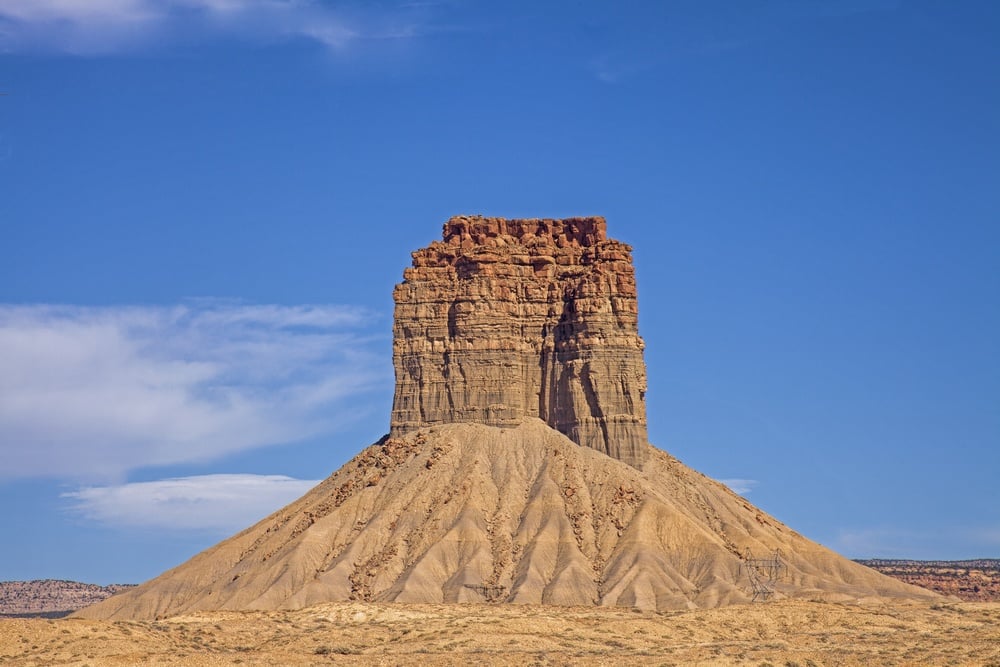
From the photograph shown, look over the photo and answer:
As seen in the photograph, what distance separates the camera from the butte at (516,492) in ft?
523

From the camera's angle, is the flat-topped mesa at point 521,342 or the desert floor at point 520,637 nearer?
the desert floor at point 520,637

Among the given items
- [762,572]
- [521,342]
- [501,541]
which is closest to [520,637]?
[501,541]

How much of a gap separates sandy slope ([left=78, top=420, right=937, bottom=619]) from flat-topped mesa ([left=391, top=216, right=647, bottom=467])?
375cm

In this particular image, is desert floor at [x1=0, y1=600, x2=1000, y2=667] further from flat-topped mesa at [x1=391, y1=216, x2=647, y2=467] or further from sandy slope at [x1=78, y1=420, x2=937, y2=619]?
flat-topped mesa at [x1=391, y1=216, x2=647, y2=467]

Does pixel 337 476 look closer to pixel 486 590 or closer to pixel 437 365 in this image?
pixel 437 365

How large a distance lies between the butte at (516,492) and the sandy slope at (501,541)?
0.25 metres

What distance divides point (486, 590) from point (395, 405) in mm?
37664

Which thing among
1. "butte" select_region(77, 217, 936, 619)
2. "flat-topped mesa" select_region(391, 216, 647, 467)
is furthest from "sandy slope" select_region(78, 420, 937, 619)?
"flat-topped mesa" select_region(391, 216, 647, 467)

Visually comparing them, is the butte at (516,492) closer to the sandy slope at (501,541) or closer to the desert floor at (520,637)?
the sandy slope at (501,541)

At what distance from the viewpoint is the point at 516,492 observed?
174m

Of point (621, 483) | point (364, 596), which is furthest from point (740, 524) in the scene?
point (364, 596)

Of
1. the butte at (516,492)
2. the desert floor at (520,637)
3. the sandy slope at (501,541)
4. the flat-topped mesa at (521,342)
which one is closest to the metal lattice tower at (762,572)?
the butte at (516,492)

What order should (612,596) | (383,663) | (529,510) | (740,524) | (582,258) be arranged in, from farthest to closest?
1. (582,258)
2. (740,524)
3. (529,510)
4. (612,596)
5. (383,663)

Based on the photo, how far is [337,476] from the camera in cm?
18650
